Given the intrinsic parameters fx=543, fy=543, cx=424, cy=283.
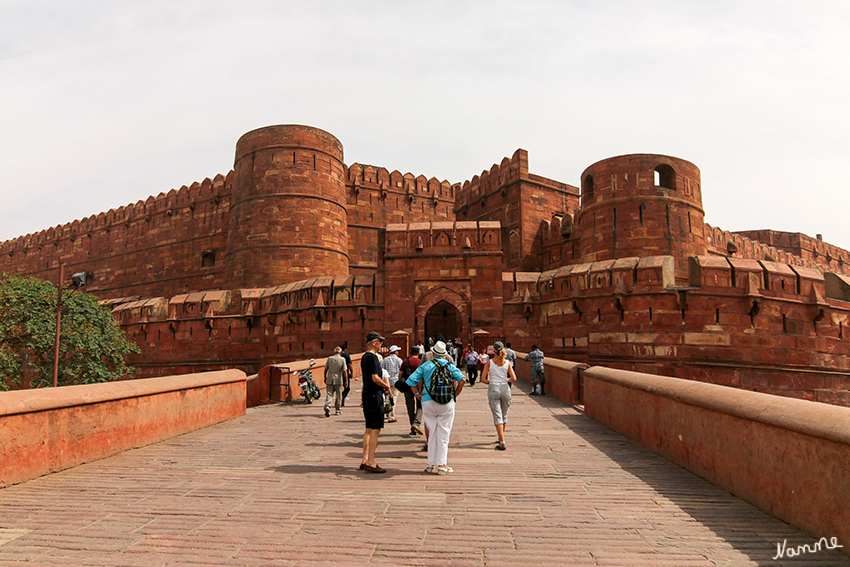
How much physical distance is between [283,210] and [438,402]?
1874cm

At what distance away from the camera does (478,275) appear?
16078 mm

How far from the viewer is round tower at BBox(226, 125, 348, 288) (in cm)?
2197

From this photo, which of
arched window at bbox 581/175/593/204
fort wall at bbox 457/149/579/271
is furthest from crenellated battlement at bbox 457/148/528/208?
arched window at bbox 581/175/593/204

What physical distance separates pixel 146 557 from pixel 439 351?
2.98 m

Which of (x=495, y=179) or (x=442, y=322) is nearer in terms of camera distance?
(x=442, y=322)

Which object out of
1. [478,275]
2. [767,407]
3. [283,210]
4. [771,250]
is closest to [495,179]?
[283,210]

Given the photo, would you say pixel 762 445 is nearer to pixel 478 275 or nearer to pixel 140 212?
pixel 478 275

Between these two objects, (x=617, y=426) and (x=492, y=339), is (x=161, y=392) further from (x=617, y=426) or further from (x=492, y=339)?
(x=492, y=339)

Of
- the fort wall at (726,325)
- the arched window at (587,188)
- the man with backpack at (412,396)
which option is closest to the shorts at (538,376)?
the man with backpack at (412,396)

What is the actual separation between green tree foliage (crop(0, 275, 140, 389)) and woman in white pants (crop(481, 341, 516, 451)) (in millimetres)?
15874

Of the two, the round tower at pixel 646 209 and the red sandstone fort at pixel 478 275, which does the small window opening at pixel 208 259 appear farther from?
the round tower at pixel 646 209

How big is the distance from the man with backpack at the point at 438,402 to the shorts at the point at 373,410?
0.39 meters

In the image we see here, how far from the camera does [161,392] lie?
5.97 meters

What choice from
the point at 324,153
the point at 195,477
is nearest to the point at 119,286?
the point at 324,153
